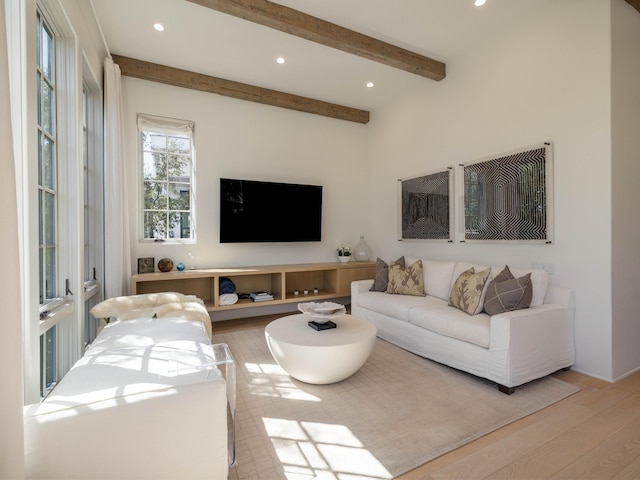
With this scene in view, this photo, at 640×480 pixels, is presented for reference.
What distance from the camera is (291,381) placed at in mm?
2443

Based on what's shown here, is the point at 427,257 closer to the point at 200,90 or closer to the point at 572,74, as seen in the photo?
the point at 572,74

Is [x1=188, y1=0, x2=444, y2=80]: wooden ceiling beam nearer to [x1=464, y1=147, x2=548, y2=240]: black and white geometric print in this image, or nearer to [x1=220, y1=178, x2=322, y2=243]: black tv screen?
[x1=464, y1=147, x2=548, y2=240]: black and white geometric print

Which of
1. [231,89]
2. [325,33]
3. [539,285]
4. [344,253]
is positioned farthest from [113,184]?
[539,285]

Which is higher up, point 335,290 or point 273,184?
point 273,184

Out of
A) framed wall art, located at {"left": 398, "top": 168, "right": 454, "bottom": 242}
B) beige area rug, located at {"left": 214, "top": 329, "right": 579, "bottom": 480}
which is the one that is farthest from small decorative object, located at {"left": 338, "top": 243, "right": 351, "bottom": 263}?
beige area rug, located at {"left": 214, "top": 329, "right": 579, "bottom": 480}

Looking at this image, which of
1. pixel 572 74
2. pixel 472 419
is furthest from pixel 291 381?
pixel 572 74

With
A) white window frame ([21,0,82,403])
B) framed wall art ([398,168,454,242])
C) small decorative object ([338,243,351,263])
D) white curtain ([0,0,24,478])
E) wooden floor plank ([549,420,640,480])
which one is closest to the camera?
white curtain ([0,0,24,478])

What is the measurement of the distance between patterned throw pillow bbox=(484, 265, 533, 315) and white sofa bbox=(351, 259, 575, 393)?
0.06 m

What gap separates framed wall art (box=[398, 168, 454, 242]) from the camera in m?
3.75

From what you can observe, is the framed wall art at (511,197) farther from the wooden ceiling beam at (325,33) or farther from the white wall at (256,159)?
the white wall at (256,159)

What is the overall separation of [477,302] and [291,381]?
164 cm

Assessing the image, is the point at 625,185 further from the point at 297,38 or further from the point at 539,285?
the point at 297,38

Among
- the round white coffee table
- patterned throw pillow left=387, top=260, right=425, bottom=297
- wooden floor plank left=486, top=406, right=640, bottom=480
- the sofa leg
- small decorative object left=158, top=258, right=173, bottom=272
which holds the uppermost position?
small decorative object left=158, top=258, right=173, bottom=272

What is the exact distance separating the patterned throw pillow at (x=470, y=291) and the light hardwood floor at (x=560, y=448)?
84 cm
